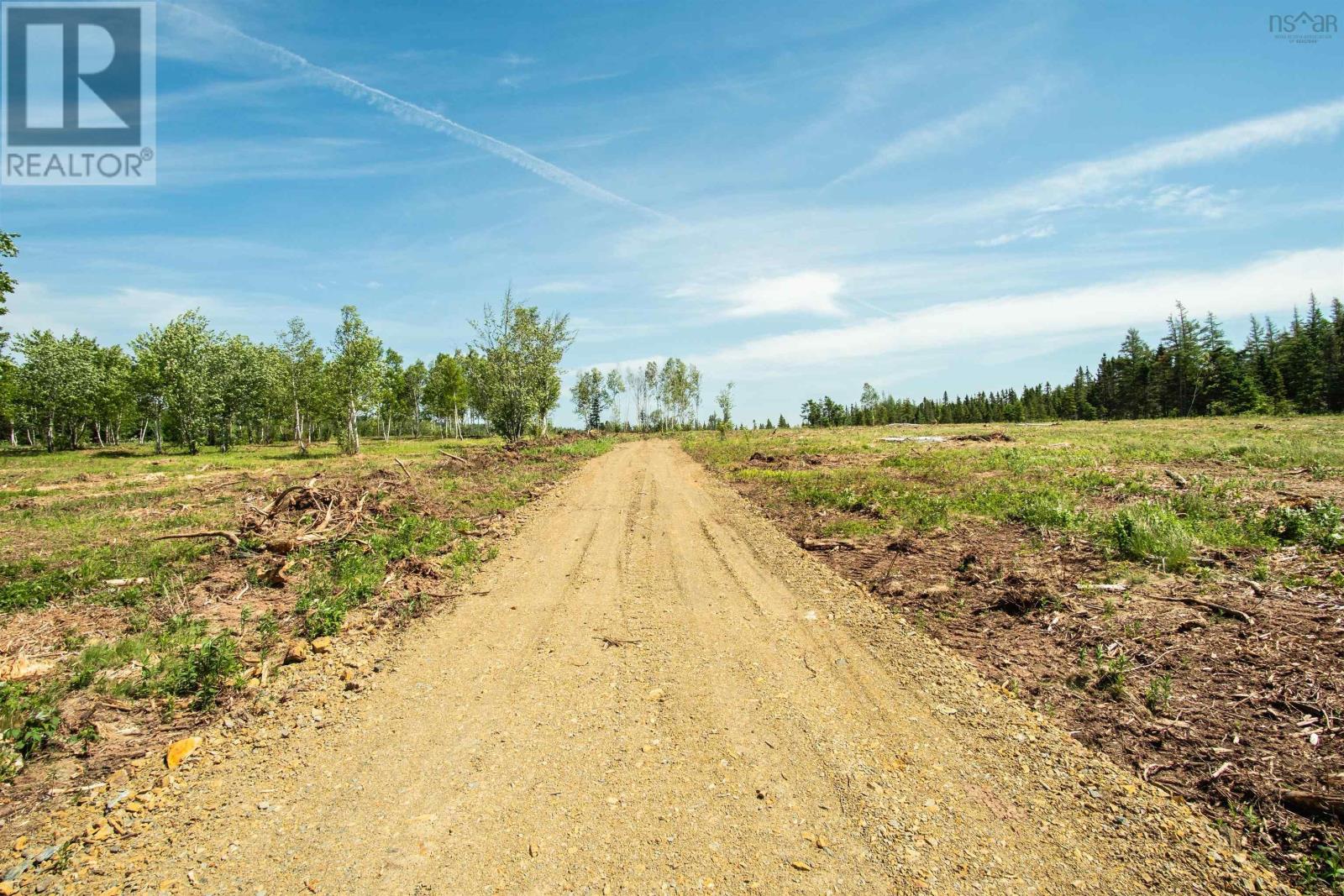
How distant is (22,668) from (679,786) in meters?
7.72

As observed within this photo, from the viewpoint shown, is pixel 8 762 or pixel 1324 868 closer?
pixel 1324 868

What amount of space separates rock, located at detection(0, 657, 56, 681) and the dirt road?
3203mm

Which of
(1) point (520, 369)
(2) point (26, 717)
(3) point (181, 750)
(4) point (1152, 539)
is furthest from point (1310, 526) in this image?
(1) point (520, 369)

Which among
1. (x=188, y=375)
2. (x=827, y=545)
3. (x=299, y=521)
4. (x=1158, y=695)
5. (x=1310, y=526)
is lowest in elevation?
(x=1158, y=695)

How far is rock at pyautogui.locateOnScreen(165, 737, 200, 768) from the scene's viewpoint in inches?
188

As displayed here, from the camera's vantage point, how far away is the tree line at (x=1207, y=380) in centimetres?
7488

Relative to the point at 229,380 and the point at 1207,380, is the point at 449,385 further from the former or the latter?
the point at 1207,380

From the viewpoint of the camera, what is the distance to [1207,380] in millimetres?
84750

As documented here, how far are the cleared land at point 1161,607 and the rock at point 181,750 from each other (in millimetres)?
8103

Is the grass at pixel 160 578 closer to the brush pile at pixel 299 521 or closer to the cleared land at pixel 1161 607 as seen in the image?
the brush pile at pixel 299 521

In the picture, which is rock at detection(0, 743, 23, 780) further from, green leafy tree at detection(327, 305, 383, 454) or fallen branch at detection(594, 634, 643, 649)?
green leafy tree at detection(327, 305, 383, 454)

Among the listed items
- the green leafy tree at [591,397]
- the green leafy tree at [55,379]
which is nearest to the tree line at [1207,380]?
the green leafy tree at [591,397]

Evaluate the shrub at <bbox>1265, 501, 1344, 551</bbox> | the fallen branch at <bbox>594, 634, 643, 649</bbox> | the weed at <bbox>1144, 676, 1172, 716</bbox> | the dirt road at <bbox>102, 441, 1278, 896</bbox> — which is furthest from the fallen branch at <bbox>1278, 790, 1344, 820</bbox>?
the shrub at <bbox>1265, 501, 1344, 551</bbox>

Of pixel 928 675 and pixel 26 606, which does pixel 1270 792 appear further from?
pixel 26 606
